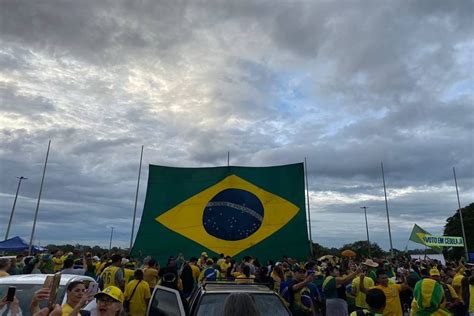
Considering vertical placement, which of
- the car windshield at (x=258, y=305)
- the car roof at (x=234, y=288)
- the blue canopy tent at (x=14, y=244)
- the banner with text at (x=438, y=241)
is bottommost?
the car windshield at (x=258, y=305)

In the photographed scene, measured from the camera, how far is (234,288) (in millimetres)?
5086

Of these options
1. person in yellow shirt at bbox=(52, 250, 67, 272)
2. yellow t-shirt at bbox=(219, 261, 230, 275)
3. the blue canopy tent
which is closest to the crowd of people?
yellow t-shirt at bbox=(219, 261, 230, 275)

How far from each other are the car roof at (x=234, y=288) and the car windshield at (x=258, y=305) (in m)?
0.09

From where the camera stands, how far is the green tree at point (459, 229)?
156ft

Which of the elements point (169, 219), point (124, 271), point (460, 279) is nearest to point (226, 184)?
point (169, 219)

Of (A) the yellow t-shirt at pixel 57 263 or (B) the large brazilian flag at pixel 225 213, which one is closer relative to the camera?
(A) the yellow t-shirt at pixel 57 263

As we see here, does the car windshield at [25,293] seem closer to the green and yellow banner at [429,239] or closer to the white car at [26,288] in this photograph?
the white car at [26,288]

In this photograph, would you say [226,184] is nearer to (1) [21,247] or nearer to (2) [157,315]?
(2) [157,315]

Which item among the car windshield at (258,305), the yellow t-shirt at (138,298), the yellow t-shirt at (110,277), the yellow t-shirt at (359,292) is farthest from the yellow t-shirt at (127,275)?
the yellow t-shirt at (359,292)

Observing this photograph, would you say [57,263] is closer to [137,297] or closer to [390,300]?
[137,297]

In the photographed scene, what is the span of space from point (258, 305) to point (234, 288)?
508 mm

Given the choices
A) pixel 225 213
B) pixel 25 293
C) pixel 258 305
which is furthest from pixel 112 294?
pixel 225 213

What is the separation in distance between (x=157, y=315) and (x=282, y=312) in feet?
5.75

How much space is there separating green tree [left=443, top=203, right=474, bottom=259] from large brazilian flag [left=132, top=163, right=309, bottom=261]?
130 ft
